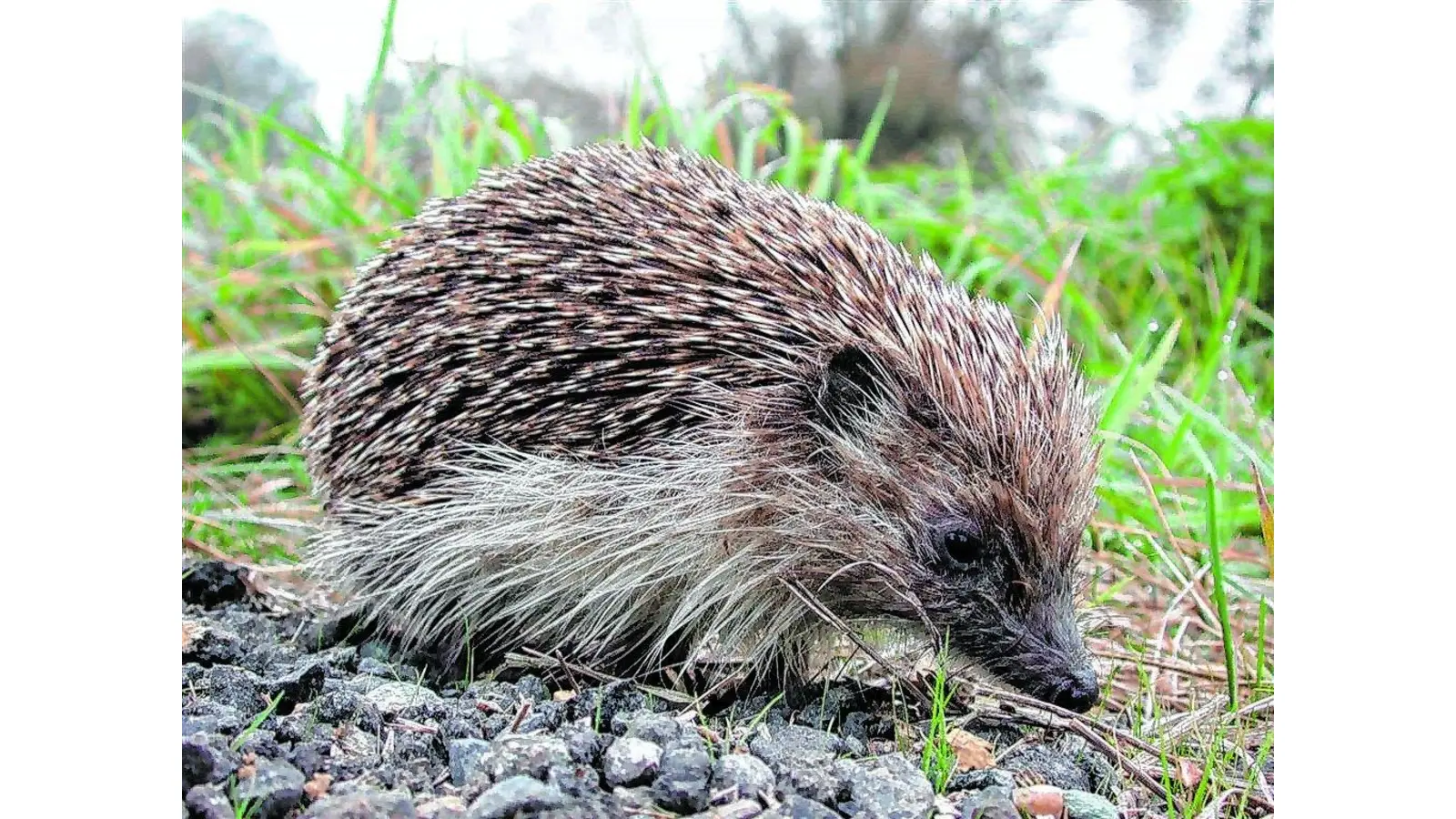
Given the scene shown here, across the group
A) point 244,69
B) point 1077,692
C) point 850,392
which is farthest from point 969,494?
point 244,69

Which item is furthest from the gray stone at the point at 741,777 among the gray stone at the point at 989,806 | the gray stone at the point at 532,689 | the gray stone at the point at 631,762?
the gray stone at the point at 532,689

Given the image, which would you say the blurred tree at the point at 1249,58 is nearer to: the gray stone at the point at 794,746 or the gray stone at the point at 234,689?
the gray stone at the point at 794,746

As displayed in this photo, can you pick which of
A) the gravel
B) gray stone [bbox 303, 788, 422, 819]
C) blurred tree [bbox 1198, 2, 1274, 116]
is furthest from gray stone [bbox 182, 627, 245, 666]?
blurred tree [bbox 1198, 2, 1274, 116]

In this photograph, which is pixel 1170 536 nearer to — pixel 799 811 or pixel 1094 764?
pixel 1094 764

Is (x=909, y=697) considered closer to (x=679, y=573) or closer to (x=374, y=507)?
(x=679, y=573)
